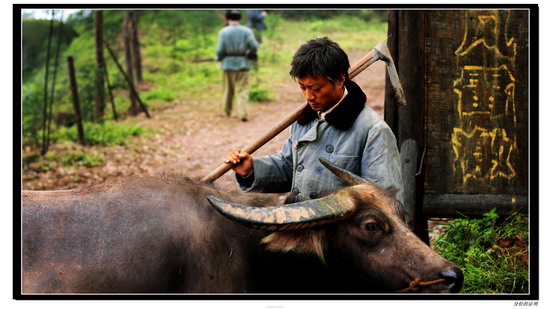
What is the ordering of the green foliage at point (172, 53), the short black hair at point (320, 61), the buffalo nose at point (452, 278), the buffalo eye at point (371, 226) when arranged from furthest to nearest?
the green foliage at point (172, 53)
the short black hair at point (320, 61)
the buffalo eye at point (371, 226)
the buffalo nose at point (452, 278)

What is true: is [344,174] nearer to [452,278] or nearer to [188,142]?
[452,278]

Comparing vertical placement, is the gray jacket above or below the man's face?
below

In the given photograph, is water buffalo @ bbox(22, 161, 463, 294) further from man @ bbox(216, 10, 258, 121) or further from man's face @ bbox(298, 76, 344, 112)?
man @ bbox(216, 10, 258, 121)

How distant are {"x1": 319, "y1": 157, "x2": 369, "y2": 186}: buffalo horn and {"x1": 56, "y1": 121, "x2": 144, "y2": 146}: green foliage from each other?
892 cm

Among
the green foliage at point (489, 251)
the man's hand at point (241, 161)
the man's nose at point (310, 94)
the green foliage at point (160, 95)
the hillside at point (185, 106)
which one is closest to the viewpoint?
the man's nose at point (310, 94)

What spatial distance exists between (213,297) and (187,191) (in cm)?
77

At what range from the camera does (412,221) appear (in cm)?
593

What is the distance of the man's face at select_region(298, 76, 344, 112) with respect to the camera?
13.6 ft

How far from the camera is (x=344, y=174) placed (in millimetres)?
4195

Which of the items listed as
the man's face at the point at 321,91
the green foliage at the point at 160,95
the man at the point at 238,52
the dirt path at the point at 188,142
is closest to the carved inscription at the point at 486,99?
the man's face at the point at 321,91

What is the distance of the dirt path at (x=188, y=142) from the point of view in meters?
10.4

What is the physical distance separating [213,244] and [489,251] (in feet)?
9.15

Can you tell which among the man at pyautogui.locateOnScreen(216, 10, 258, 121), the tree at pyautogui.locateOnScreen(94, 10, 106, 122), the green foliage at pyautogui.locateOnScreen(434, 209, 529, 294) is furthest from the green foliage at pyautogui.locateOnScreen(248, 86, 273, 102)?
the green foliage at pyautogui.locateOnScreen(434, 209, 529, 294)

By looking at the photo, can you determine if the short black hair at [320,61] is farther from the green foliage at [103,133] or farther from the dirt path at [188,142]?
the green foliage at [103,133]
